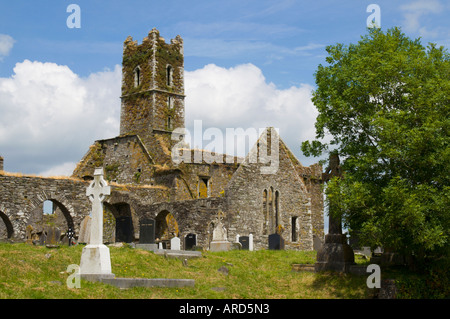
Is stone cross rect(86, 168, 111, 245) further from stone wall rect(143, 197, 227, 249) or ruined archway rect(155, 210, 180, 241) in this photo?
ruined archway rect(155, 210, 180, 241)

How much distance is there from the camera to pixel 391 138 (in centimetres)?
1734

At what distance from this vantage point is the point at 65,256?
17516 millimetres

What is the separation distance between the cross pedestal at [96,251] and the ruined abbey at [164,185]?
8.47 metres

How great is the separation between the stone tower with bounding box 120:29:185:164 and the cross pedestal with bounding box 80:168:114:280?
22.7 metres

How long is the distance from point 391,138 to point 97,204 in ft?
30.6

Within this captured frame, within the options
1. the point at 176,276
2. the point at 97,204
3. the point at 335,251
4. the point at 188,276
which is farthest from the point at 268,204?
the point at 97,204

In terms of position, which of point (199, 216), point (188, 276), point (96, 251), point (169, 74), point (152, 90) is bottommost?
point (188, 276)

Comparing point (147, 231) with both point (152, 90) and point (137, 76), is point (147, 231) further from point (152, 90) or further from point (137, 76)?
point (137, 76)

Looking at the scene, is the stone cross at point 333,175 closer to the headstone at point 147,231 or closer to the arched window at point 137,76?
the headstone at point 147,231

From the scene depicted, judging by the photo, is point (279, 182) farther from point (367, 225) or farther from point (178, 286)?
point (178, 286)

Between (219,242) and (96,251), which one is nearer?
(96,251)

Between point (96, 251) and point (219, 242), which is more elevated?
point (96, 251)
